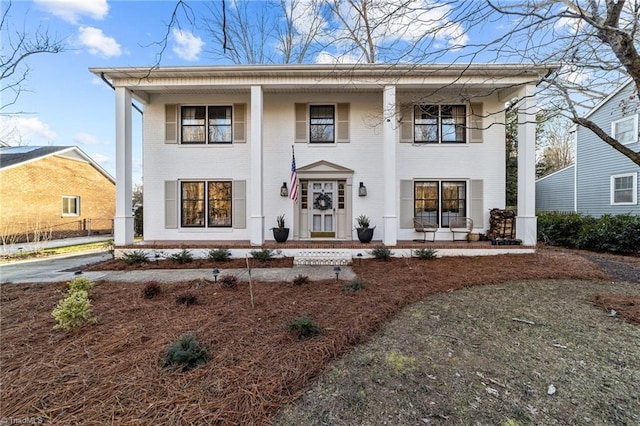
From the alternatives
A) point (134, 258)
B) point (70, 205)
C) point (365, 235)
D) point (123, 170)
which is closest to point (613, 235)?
point (365, 235)

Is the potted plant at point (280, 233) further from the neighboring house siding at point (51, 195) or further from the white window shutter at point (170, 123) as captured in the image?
the neighboring house siding at point (51, 195)

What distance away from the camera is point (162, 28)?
11.1 ft

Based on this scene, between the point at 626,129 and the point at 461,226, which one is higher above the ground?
the point at 626,129

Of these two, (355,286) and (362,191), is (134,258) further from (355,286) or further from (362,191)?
(362,191)

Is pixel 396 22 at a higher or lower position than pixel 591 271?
higher

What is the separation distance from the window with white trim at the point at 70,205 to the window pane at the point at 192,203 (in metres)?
11.7

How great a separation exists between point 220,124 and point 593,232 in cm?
1292

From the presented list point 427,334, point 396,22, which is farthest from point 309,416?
point 396,22

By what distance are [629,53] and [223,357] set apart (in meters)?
5.69

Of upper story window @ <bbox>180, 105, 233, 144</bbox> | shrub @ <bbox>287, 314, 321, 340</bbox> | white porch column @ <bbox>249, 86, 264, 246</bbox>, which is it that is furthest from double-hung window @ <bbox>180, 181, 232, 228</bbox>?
shrub @ <bbox>287, 314, 321, 340</bbox>

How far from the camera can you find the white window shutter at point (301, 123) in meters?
9.29

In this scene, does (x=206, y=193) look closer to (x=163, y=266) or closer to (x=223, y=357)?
(x=163, y=266)

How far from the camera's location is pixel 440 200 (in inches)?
368

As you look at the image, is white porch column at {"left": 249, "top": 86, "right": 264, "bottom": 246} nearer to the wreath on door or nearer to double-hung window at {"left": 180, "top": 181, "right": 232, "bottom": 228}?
double-hung window at {"left": 180, "top": 181, "right": 232, "bottom": 228}
